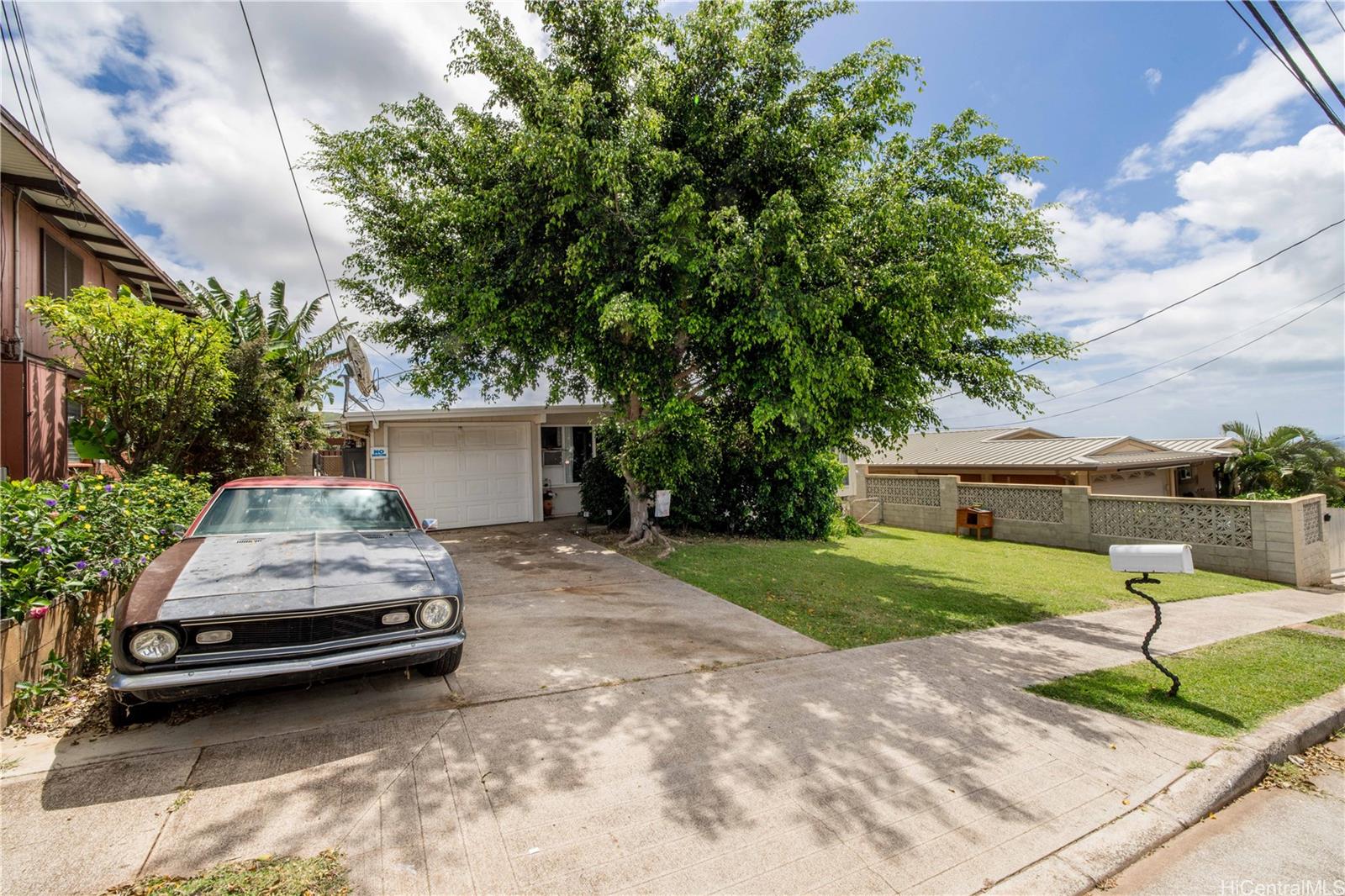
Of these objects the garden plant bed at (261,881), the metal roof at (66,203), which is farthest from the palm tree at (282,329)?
the garden plant bed at (261,881)

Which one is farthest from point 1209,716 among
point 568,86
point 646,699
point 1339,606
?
point 568,86

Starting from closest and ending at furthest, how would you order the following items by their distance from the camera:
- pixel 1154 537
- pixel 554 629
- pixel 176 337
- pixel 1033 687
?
pixel 1033 687
pixel 554 629
pixel 176 337
pixel 1154 537

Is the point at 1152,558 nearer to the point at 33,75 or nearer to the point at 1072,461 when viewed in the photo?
the point at 33,75

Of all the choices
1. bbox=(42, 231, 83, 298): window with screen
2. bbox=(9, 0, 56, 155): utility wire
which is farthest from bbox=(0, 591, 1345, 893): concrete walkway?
bbox=(42, 231, 83, 298): window with screen

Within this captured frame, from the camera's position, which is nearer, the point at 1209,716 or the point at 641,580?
the point at 1209,716

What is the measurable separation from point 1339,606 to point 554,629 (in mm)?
12530

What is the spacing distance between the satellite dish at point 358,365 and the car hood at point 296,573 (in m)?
7.38

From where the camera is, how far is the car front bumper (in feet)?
10.0

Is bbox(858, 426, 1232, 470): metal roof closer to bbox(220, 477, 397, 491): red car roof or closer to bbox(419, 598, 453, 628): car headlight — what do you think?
bbox(220, 477, 397, 491): red car roof

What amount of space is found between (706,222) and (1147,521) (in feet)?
40.3

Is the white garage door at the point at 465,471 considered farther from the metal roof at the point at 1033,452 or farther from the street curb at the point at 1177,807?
the street curb at the point at 1177,807

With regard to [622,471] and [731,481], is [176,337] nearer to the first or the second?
[622,471]

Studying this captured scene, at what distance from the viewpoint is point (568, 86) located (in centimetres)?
901

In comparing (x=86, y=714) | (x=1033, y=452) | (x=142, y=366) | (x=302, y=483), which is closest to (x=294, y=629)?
(x=86, y=714)
